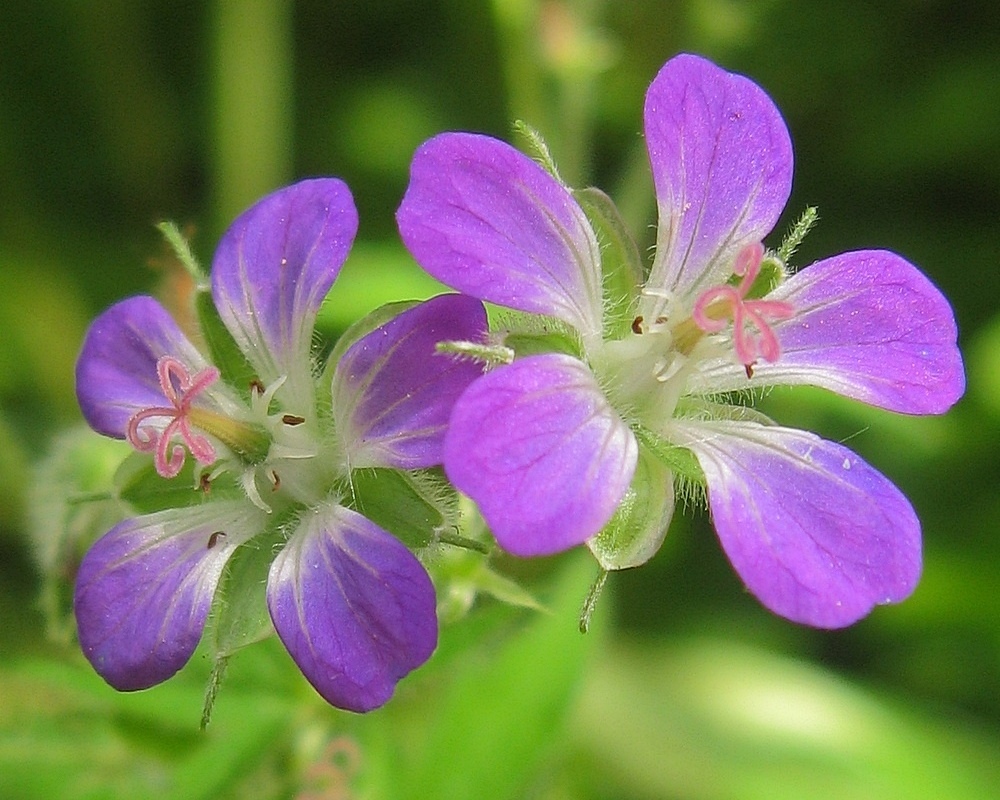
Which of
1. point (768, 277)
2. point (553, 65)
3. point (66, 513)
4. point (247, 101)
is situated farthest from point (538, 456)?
point (247, 101)

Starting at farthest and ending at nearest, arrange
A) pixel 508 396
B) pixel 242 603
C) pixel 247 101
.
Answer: pixel 247 101
pixel 242 603
pixel 508 396

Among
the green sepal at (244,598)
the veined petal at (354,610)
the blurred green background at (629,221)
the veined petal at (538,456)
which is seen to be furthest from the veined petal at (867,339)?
the blurred green background at (629,221)

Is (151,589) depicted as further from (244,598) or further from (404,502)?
(404,502)

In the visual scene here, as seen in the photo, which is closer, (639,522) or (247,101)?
(639,522)

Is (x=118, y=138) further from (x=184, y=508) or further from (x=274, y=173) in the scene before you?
(x=184, y=508)

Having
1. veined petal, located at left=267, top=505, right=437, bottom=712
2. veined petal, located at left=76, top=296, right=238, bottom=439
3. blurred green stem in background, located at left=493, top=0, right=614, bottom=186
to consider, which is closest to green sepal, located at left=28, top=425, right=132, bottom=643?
veined petal, located at left=76, top=296, right=238, bottom=439

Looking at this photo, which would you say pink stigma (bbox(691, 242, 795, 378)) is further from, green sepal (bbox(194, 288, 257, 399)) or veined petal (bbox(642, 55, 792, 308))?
green sepal (bbox(194, 288, 257, 399))
